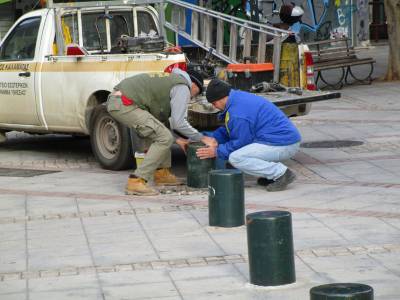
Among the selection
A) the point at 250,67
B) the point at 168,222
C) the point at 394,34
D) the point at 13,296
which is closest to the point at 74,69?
the point at 250,67

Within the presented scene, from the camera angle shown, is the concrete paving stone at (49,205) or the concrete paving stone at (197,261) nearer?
the concrete paving stone at (197,261)

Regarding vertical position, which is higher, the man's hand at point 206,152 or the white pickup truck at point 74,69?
the white pickup truck at point 74,69

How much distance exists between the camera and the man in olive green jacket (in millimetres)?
11062

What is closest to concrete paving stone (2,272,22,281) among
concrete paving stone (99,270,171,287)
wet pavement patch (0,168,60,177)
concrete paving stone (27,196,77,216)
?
concrete paving stone (99,270,171,287)

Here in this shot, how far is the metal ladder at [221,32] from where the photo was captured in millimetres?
13133

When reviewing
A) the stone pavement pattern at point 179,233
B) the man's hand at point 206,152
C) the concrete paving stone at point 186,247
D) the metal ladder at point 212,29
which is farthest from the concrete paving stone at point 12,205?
the metal ladder at point 212,29

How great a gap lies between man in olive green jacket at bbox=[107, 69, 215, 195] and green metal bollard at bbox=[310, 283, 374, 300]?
5358mm

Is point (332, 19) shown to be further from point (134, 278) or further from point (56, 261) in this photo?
point (134, 278)

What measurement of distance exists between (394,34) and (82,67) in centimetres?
1027

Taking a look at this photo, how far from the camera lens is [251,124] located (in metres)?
10.8

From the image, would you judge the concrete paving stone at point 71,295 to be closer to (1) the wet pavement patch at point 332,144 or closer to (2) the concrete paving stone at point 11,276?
(2) the concrete paving stone at point 11,276

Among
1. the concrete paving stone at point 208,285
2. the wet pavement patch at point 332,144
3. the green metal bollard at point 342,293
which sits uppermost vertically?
the green metal bollard at point 342,293

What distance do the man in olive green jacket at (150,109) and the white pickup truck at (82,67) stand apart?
2.58ft

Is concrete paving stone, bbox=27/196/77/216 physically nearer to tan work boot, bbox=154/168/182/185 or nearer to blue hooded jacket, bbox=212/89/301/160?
tan work boot, bbox=154/168/182/185
